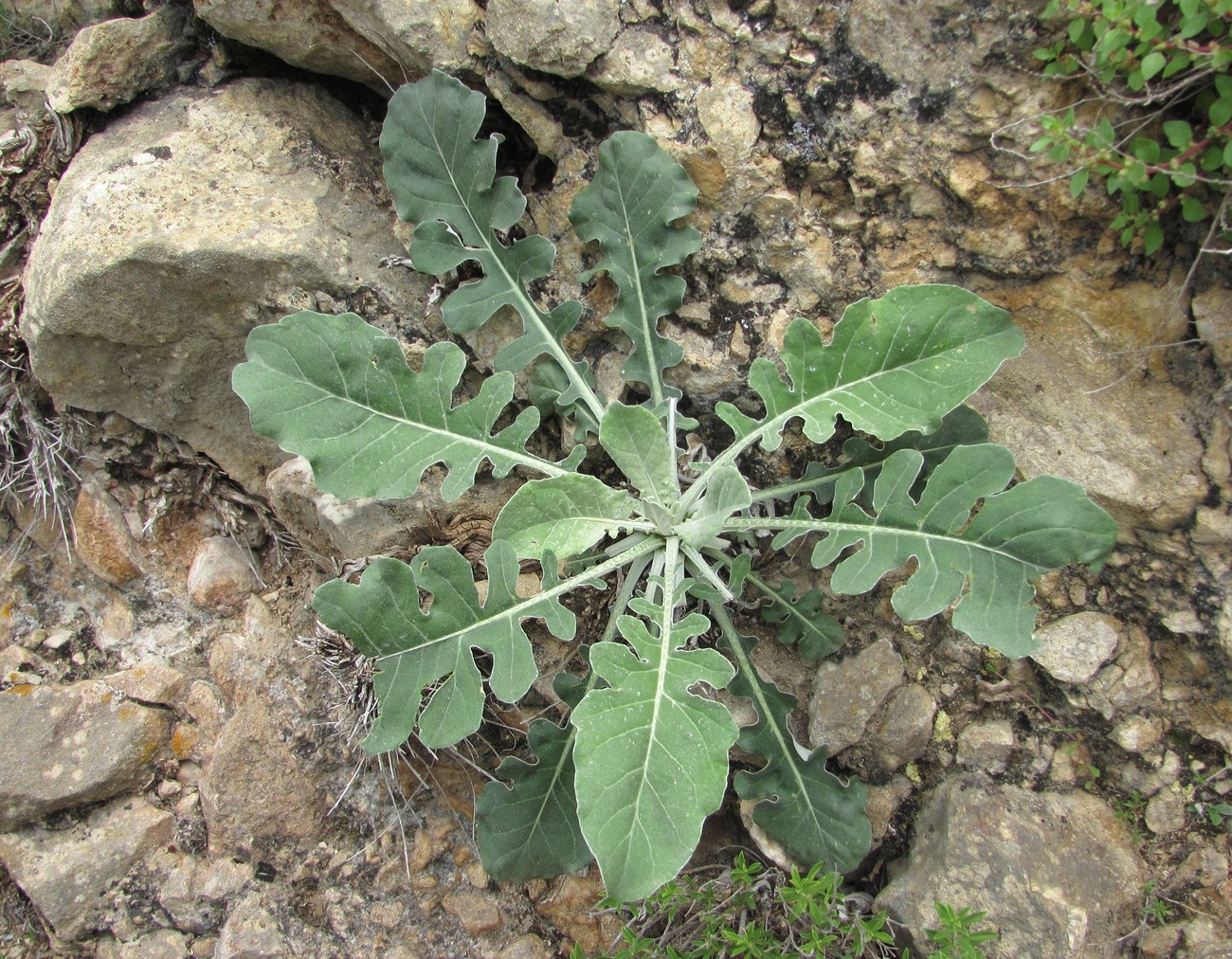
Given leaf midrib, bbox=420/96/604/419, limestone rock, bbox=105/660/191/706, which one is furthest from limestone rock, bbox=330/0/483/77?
limestone rock, bbox=105/660/191/706

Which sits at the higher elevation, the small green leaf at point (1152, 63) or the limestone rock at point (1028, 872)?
the small green leaf at point (1152, 63)

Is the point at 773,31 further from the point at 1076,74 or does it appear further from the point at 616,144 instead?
the point at 1076,74

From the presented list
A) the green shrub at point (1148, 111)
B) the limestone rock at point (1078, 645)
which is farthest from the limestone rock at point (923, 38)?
the limestone rock at point (1078, 645)

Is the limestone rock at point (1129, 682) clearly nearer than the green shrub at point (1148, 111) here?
No

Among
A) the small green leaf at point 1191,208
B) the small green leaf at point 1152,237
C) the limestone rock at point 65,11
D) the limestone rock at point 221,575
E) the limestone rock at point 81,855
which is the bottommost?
the limestone rock at point 81,855

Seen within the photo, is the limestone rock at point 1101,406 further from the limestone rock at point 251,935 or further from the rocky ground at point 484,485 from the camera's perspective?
the limestone rock at point 251,935

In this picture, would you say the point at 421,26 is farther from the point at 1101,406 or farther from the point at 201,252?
the point at 1101,406
